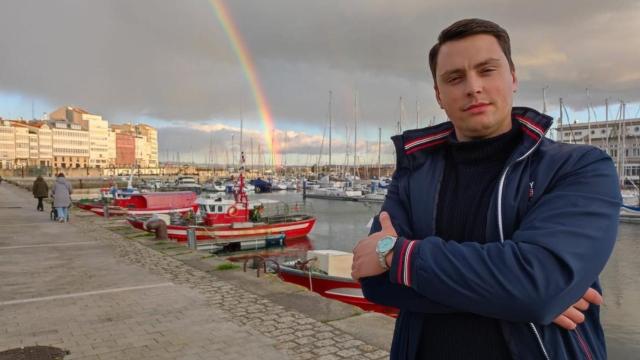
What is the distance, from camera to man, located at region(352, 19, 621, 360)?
56.4 inches

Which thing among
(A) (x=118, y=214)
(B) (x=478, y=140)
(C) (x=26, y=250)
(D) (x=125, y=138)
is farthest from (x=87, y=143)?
(B) (x=478, y=140)

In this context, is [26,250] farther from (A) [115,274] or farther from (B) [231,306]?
(B) [231,306]

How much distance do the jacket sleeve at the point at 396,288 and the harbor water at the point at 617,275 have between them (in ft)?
39.4

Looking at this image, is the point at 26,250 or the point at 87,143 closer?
the point at 26,250

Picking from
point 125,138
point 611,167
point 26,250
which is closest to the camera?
point 611,167

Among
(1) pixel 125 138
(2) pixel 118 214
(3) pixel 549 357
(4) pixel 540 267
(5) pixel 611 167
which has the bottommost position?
(2) pixel 118 214

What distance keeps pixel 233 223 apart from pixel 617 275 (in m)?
18.8

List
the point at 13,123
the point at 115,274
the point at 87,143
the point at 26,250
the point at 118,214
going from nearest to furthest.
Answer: the point at 115,274 < the point at 26,250 < the point at 118,214 < the point at 13,123 < the point at 87,143

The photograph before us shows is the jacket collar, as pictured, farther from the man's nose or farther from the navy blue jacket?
the man's nose

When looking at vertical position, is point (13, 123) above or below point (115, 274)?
above

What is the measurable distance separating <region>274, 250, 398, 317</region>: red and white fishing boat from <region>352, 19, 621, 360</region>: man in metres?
10.2

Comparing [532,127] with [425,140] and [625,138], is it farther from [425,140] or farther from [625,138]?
[625,138]

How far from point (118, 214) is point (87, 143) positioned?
5919 inches

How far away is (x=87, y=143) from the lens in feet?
533
